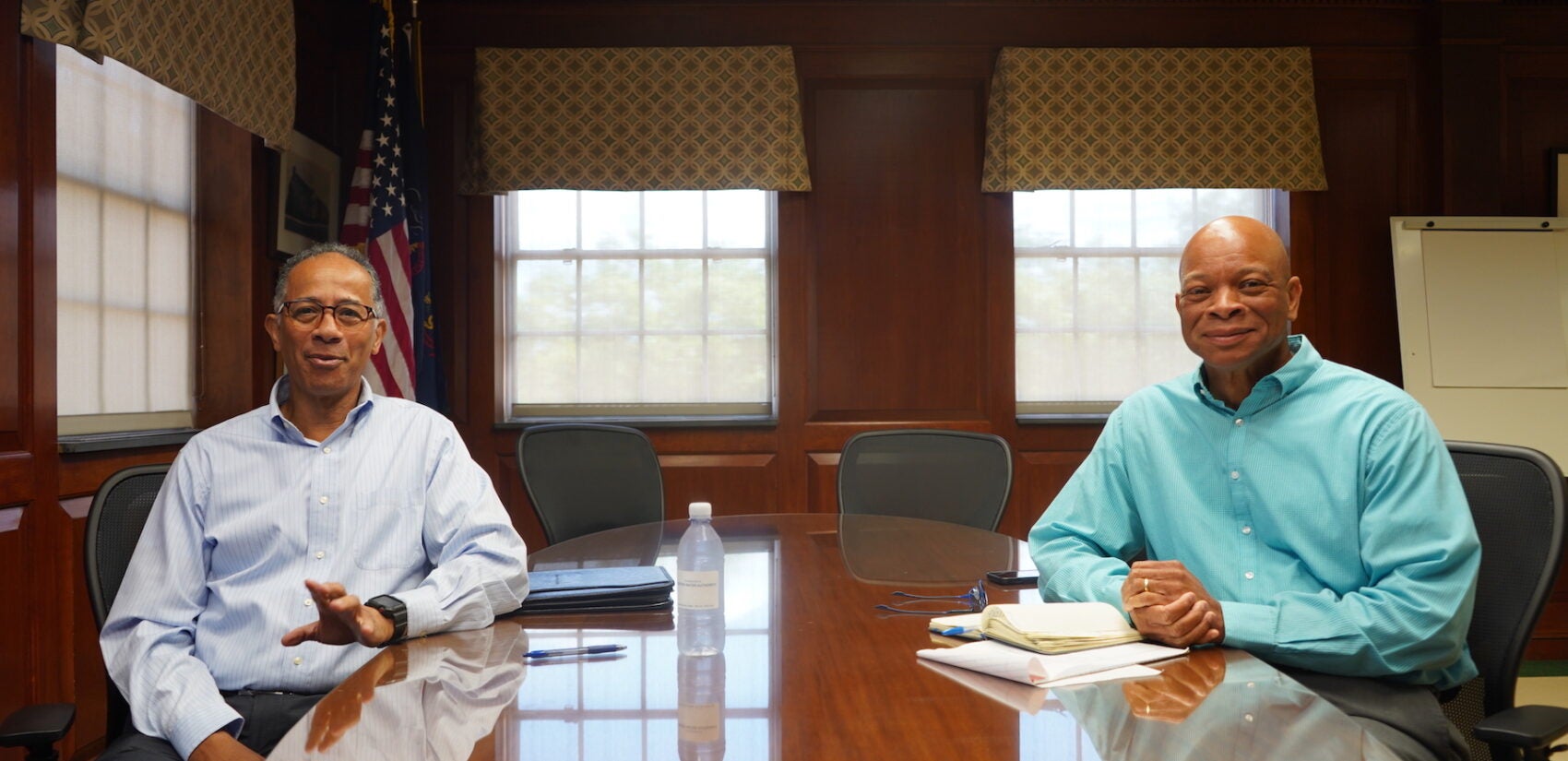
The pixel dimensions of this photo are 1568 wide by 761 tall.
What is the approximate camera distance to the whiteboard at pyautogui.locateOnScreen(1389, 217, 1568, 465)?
14.4 ft

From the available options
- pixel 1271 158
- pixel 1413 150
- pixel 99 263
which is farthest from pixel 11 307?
pixel 1413 150

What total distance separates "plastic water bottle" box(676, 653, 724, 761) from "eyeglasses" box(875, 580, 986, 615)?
0.42 metres

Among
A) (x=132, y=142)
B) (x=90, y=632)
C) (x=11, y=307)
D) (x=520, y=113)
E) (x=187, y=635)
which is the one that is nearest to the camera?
(x=187, y=635)

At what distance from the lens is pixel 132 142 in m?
3.21

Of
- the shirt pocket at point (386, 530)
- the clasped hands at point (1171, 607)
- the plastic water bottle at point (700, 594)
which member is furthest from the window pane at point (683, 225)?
the clasped hands at point (1171, 607)

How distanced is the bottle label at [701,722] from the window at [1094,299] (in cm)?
367

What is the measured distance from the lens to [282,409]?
1.91m

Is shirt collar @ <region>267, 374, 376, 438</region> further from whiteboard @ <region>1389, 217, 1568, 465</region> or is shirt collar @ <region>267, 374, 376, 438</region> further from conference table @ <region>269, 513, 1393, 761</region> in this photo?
whiteboard @ <region>1389, 217, 1568, 465</region>

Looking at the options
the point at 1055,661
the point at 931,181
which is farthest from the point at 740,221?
the point at 1055,661

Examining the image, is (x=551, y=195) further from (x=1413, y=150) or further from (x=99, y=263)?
(x=1413, y=150)

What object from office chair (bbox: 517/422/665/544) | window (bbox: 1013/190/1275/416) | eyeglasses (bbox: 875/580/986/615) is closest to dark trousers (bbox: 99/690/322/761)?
eyeglasses (bbox: 875/580/986/615)

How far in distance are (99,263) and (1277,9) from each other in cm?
448

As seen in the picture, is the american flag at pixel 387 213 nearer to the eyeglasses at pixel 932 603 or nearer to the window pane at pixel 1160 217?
the eyeglasses at pixel 932 603

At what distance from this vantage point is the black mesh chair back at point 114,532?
1711mm
